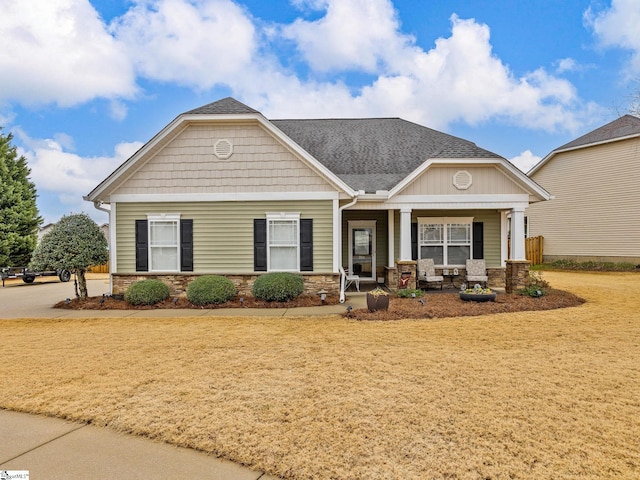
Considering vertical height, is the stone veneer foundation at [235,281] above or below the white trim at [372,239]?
below

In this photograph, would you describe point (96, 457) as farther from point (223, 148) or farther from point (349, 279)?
point (349, 279)

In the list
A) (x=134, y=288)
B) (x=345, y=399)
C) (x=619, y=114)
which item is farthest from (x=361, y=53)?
(x=345, y=399)

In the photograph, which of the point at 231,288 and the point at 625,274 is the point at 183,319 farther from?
the point at 625,274

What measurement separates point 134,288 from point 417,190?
352 inches

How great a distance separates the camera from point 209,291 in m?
10.3

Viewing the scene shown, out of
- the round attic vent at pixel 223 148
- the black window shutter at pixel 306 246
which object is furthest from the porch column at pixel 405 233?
the round attic vent at pixel 223 148

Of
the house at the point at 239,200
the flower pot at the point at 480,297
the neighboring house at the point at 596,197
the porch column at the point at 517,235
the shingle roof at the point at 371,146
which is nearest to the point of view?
the flower pot at the point at 480,297

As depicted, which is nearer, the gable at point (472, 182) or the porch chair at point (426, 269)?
the gable at point (472, 182)

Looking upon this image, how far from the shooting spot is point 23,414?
3865mm

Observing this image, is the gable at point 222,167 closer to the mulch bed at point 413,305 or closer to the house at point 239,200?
the house at point 239,200

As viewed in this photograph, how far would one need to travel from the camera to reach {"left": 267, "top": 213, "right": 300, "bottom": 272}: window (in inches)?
440

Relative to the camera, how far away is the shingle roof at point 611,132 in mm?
19862

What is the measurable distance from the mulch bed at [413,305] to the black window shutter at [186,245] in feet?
3.16

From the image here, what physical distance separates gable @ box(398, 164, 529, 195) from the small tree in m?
9.88
